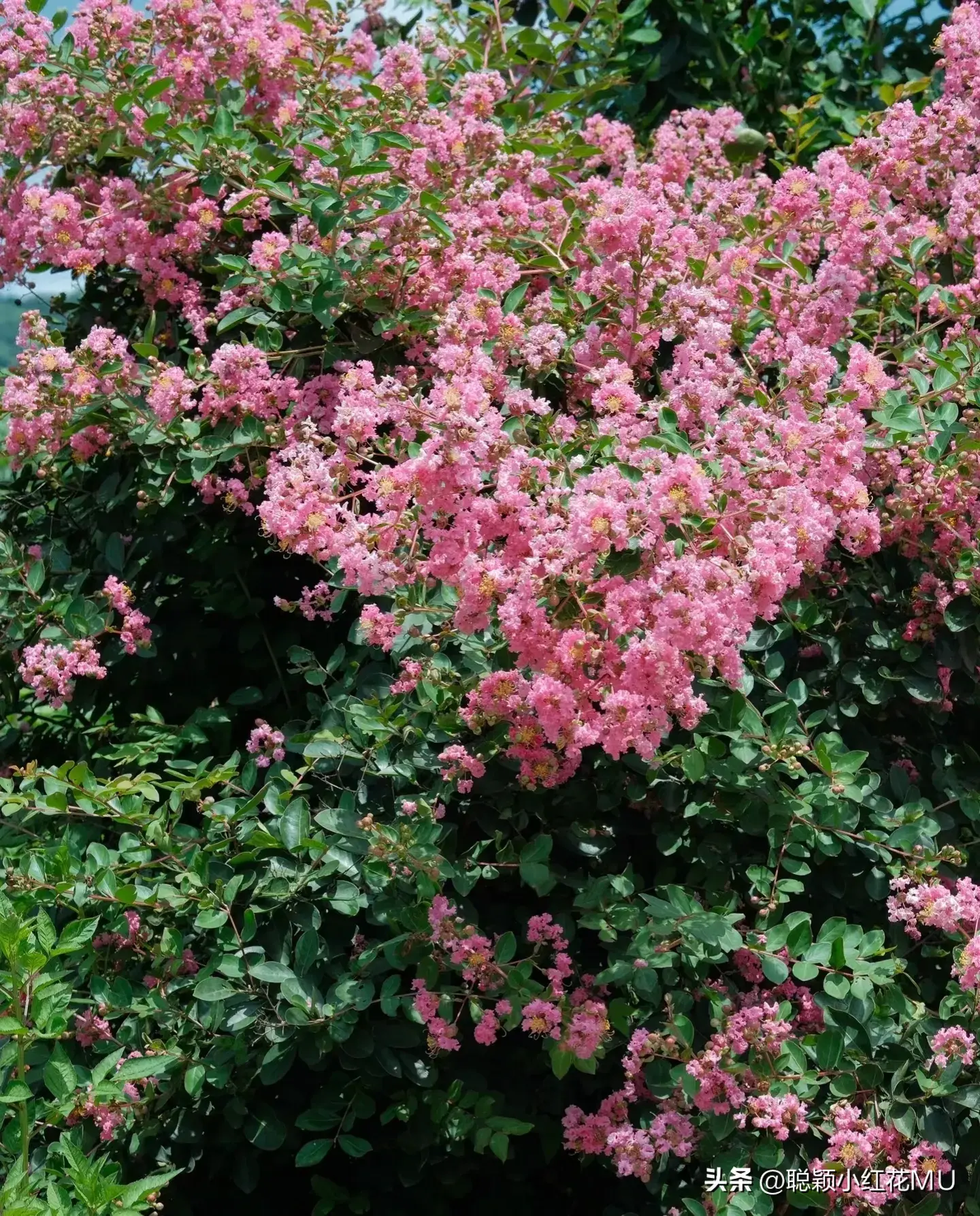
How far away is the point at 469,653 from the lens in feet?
6.97

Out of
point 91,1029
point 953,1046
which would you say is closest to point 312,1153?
point 91,1029

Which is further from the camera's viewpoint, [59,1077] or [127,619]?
[127,619]

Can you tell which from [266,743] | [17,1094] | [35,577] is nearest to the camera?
[17,1094]

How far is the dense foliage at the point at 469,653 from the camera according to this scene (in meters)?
1.87

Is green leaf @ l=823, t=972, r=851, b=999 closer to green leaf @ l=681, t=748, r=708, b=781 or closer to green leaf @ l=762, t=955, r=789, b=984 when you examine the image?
green leaf @ l=762, t=955, r=789, b=984

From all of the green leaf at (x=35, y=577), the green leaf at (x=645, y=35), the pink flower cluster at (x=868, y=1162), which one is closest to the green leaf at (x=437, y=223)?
the green leaf at (x=35, y=577)

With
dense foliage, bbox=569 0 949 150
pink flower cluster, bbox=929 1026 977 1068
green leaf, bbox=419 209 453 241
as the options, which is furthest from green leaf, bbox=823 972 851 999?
dense foliage, bbox=569 0 949 150

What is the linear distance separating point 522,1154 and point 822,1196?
65 cm

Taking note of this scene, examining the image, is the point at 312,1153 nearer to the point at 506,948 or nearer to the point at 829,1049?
the point at 506,948

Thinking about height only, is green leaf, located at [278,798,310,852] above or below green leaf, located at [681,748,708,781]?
below

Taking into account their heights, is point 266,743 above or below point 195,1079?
above

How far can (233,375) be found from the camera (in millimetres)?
2422

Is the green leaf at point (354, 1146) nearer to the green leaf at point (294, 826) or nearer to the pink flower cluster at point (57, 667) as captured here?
the green leaf at point (294, 826)

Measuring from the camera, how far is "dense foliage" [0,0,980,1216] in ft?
6.14
